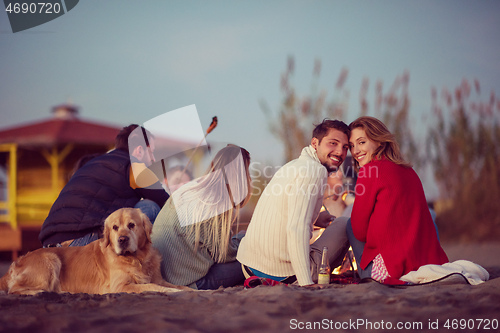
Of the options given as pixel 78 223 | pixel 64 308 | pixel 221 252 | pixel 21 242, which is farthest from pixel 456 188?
pixel 21 242

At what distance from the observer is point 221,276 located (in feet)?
12.2

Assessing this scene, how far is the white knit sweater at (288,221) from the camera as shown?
2998 mm

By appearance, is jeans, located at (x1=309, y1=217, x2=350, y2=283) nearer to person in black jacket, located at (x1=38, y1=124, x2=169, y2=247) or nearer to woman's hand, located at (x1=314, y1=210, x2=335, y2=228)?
woman's hand, located at (x1=314, y1=210, x2=335, y2=228)

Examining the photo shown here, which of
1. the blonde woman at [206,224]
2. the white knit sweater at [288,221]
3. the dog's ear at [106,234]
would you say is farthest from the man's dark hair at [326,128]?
the dog's ear at [106,234]

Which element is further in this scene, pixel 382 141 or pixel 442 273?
pixel 382 141

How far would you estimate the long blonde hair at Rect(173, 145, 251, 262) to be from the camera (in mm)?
3615

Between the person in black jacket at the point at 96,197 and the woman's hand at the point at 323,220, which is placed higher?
the person in black jacket at the point at 96,197

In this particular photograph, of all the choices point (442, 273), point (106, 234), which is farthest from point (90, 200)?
point (442, 273)

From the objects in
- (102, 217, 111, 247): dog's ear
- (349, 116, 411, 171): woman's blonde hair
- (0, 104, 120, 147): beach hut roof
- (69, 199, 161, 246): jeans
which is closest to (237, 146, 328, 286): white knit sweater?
(349, 116, 411, 171): woman's blonde hair

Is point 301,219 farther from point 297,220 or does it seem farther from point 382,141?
point 382,141

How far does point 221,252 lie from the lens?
369 centimetres

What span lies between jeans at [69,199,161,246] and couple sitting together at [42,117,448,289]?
0.53 metres

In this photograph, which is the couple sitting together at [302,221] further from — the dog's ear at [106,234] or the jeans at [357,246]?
the dog's ear at [106,234]

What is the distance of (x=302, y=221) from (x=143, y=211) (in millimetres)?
1849
